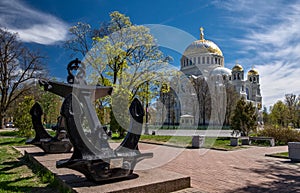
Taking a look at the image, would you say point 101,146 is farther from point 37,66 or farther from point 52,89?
point 37,66

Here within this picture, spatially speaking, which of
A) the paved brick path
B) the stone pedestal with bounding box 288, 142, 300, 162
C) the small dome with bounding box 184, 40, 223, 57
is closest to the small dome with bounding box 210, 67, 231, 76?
the small dome with bounding box 184, 40, 223, 57

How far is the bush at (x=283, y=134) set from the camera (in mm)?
15430

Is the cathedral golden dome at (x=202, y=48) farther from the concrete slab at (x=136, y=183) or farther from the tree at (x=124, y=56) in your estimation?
the concrete slab at (x=136, y=183)

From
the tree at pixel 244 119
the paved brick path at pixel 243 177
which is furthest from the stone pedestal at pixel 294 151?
the tree at pixel 244 119

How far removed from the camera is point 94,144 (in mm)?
4793

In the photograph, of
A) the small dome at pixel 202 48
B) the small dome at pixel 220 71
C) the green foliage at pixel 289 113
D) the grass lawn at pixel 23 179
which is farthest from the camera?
the small dome at pixel 202 48

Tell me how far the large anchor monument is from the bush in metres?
13.5

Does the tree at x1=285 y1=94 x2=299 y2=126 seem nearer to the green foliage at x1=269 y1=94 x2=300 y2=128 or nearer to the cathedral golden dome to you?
the green foliage at x1=269 y1=94 x2=300 y2=128

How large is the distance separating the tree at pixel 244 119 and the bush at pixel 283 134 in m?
2.05

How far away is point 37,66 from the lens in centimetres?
2897

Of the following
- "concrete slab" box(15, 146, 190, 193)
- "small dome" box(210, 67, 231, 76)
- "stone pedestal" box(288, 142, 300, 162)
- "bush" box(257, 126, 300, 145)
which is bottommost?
"concrete slab" box(15, 146, 190, 193)

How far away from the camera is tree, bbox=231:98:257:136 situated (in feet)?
61.8

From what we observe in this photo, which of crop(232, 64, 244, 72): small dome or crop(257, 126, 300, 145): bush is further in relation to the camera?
crop(232, 64, 244, 72): small dome

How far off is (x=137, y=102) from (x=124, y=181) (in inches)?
58.9
